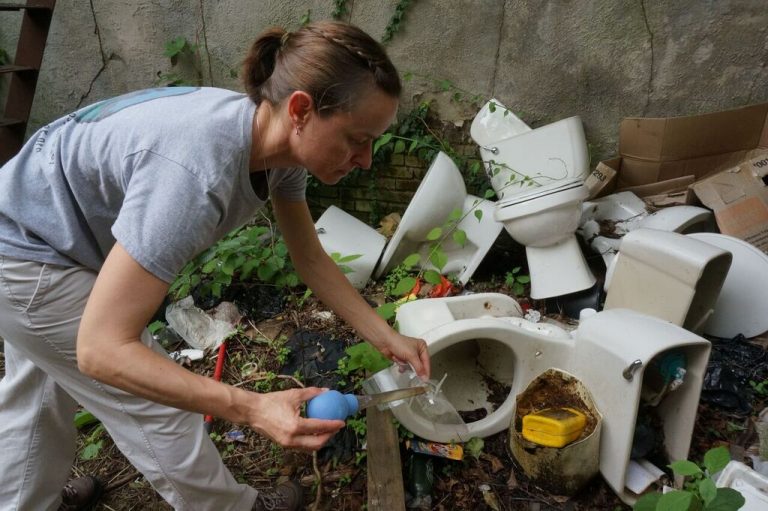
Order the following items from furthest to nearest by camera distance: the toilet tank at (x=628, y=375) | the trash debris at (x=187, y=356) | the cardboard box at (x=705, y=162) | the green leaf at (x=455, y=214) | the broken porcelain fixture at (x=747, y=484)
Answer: the green leaf at (x=455, y=214) → the cardboard box at (x=705, y=162) → the trash debris at (x=187, y=356) → the toilet tank at (x=628, y=375) → the broken porcelain fixture at (x=747, y=484)

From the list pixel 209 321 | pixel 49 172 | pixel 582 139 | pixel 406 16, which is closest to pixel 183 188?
pixel 49 172

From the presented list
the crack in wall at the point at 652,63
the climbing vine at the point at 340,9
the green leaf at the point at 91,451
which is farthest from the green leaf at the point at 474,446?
the climbing vine at the point at 340,9

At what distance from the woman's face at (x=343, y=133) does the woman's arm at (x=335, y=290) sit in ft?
1.07

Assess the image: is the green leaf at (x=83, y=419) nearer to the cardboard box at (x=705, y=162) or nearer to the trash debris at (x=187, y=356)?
the trash debris at (x=187, y=356)

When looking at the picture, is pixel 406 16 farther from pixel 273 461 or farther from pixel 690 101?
pixel 273 461

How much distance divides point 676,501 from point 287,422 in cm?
76

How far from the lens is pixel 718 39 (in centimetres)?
234

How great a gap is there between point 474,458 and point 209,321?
1367 millimetres

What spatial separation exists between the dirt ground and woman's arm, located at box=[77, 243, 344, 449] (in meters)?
0.86

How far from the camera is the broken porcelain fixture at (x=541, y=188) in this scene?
6.67 feet

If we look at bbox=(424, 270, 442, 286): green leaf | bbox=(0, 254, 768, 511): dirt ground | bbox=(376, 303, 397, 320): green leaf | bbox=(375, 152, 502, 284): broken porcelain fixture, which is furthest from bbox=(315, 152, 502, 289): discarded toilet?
bbox=(0, 254, 768, 511): dirt ground

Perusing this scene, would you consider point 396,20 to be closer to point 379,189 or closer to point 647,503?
point 379,189

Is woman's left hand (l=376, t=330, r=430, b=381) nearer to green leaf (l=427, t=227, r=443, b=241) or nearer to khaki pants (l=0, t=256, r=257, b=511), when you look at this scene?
khaki pants (l=0, t=256, r=257, b=511)

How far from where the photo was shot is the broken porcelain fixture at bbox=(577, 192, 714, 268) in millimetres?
2184
